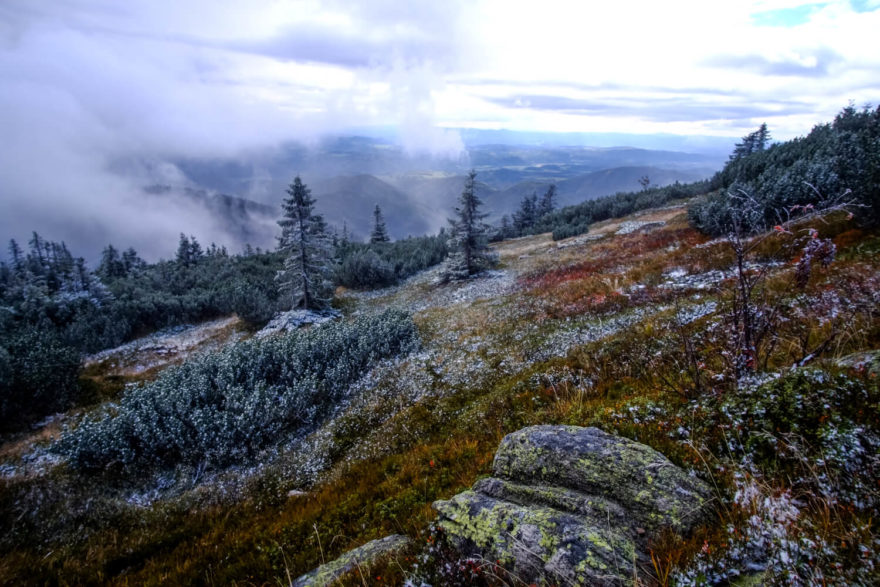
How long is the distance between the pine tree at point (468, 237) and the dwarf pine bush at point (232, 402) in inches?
568

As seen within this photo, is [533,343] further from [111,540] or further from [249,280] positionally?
[249,280]

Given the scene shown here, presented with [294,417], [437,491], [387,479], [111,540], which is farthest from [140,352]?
[437,491]

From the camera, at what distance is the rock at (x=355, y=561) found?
4.32 meters

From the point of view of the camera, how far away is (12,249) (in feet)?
182

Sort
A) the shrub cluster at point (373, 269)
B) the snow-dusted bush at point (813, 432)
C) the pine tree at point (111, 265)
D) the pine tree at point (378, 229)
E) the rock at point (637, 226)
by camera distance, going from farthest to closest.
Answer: the pine tree at point (378, 229)
the pine tree at point (111, 265)
the shrub cluster at point (373, 269)
the rock at point (637, 226)
the snow-dusted bush at point (813, 432)

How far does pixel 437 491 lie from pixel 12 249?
266ft

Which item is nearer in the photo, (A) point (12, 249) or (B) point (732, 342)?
(B) point (732, 342)

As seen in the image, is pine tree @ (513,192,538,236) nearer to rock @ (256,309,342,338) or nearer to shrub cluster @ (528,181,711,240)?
shrub cluster @ (528,181,711,240)

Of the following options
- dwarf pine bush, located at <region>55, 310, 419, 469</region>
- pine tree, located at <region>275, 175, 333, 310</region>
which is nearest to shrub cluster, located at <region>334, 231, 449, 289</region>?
pine tree, located at <region>275, 175, 333, 310</region>

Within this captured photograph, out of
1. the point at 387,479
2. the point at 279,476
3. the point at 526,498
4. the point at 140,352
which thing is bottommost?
the point at 140,352

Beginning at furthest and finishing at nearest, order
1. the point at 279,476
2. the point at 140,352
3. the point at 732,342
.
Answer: the point at 140,352
the point at 279,476
the point at 732,342

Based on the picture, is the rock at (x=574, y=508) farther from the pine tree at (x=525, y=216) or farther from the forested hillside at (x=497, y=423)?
the pine tree at (x=525, y=216)

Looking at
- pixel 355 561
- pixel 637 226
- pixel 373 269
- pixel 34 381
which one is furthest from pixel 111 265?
pixel 637 226

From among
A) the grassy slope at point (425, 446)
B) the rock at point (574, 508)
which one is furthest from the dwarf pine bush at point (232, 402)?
the rock at point (574, 508)
